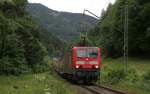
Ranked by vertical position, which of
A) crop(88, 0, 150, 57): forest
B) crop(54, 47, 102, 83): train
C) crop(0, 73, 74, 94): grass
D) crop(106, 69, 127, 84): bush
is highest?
crop(88, 0, 150, 57): forest

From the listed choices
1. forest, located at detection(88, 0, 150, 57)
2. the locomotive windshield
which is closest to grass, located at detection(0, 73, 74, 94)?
the locomotive windshield

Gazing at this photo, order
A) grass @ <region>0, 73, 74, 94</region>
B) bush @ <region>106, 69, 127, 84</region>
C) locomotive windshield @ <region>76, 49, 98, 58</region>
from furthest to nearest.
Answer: bush @ <region>106, 69, 127, 84</region> < locomotive windshield @ <region>76, 49, 98, 58</region> < grass @ <region>0, 73, 74, 94</region>

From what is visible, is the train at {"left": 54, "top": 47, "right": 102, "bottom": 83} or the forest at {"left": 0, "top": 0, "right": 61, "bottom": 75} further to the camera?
the forest at {"left": 0, "top": 0, "right": 61, "bottom": 75}

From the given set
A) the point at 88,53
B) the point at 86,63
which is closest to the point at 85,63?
the point at 86,63

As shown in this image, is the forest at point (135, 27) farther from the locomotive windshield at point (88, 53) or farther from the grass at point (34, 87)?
the grass at point (34, 87)

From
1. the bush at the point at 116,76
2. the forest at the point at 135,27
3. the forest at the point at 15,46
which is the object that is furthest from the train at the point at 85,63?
the forest at the point at 135,27

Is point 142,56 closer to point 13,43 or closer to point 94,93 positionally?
point 13,43

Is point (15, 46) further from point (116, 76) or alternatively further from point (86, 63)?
point (86, 63)

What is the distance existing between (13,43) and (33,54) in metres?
16.5

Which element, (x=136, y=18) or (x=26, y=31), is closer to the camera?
(x=26, y=31)

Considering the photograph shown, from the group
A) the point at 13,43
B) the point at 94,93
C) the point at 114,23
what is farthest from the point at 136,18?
the point at 94,93

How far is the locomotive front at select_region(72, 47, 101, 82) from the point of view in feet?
133

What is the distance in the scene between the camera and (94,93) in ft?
98.4

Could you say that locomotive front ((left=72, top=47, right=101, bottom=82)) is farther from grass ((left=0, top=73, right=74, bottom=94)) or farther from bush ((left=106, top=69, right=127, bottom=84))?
bush ((left=106, top=69, right=127, bottom=84))
